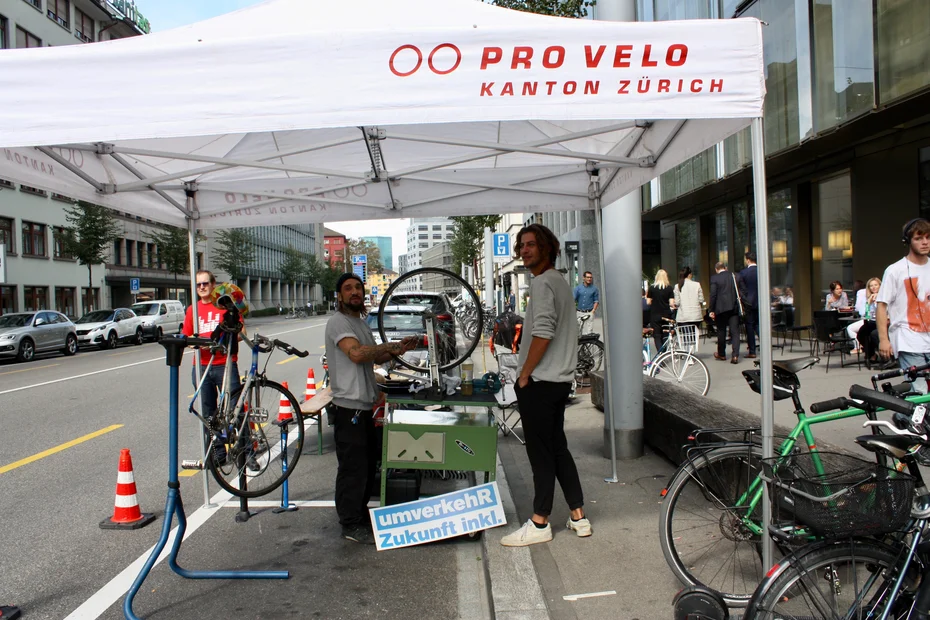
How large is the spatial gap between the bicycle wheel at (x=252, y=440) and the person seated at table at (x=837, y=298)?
11996 mm

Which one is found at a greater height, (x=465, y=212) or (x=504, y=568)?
(x=465, y=212)

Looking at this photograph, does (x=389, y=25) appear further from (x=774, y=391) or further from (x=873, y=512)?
(x=873, y=512)

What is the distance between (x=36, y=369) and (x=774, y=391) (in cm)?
1914

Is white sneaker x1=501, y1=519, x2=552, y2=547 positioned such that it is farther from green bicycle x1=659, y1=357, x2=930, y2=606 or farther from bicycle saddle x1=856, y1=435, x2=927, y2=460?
bicycle saddle x1=856, y1=435, x2=927, y2=460

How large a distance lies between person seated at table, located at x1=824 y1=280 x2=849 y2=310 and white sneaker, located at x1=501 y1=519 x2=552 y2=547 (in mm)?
11566

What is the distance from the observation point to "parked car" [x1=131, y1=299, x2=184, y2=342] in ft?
93.9

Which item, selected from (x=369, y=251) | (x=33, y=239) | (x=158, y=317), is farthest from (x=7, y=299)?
(x=369, y=251)

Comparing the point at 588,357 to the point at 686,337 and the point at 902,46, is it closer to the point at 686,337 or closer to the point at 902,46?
the point at 686,337

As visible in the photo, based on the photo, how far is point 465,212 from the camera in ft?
21.1

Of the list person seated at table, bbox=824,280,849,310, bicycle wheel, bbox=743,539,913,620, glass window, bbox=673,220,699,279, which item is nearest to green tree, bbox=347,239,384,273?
glass window, bbox=673,220,699,279

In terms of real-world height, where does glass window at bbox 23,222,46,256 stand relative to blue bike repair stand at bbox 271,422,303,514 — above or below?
above

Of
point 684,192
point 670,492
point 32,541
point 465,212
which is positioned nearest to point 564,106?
point 670,492

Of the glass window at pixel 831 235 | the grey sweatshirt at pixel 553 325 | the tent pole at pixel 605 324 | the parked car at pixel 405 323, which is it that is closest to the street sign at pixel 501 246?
the glass window at pixel 831 235

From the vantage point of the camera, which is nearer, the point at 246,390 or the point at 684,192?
the point at 246,390
